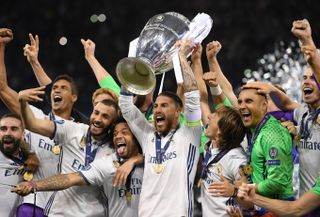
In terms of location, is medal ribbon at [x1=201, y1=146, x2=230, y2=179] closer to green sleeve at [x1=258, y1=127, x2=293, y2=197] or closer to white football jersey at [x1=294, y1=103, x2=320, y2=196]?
green sleeve at [x1=258, y1=127, x2=293, y2=197]

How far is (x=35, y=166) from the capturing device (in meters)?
5.77

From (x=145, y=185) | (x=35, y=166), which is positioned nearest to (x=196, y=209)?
(x=35, y=166)

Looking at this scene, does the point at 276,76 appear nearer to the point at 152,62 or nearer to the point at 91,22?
the point at 91,22

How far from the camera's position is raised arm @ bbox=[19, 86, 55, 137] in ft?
16.8

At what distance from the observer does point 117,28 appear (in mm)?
14484

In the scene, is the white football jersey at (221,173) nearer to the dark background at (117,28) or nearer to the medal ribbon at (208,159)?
the medal ribbon at (208,159)

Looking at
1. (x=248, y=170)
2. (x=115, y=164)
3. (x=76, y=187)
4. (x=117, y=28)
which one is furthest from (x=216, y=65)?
(x=117, y=28)

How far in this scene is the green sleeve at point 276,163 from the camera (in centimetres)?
460

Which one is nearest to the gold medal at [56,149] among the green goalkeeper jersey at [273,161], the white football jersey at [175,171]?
the white football jersey at [175,171]

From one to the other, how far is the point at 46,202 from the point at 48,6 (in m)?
9.18

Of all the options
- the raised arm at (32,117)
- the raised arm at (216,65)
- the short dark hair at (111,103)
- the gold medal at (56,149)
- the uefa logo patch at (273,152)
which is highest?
the raised arm at (216,65)

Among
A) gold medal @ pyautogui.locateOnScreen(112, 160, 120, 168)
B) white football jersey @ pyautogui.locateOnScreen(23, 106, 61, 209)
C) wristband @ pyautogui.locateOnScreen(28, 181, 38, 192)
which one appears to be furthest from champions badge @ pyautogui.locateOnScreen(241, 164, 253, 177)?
white football jersey @ pyautogui.locateOnScreen(23, 106, 61, 209)

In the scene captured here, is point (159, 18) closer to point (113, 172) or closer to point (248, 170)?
point (113, 172)

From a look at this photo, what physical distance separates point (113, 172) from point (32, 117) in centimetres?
64
